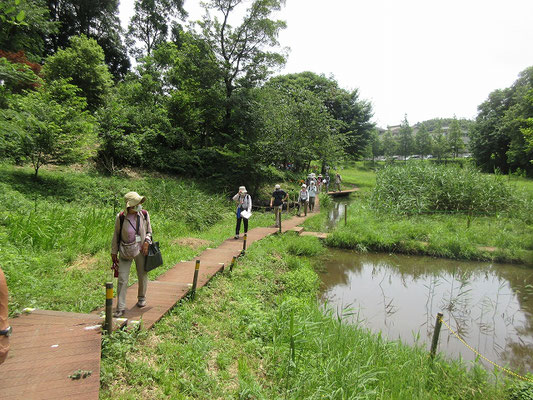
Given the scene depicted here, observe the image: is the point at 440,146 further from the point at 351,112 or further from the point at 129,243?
the point at 129,243

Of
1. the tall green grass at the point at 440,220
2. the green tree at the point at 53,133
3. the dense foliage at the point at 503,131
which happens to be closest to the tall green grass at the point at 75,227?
the green tree at the point at 53,133

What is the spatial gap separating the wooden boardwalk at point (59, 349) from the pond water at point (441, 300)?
359 cm

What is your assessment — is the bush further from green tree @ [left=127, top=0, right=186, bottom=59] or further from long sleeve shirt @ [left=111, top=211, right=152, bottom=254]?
green tree @ [left=127, top=0, right=186, bottom=59]

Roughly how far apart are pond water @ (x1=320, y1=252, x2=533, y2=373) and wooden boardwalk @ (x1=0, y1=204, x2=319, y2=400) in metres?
3.59

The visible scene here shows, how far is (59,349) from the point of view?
313cm

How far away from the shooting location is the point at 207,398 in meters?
3.09

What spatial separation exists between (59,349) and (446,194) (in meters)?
16.6

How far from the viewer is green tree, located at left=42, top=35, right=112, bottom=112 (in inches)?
618

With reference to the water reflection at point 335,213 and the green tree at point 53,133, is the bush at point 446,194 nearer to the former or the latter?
the water reflection at point 335,213

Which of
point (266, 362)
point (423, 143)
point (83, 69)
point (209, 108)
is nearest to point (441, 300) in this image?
point (266, 362)

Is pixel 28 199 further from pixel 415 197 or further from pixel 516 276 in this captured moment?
pixel 415 197

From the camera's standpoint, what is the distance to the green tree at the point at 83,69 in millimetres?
15703

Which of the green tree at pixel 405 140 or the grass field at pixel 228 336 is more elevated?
the green tree at pixel 405 140

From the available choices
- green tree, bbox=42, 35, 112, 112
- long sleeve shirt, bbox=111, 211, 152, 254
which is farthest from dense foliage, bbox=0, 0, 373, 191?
long sleeve shirt, bbox=111, 211, 152, 254
